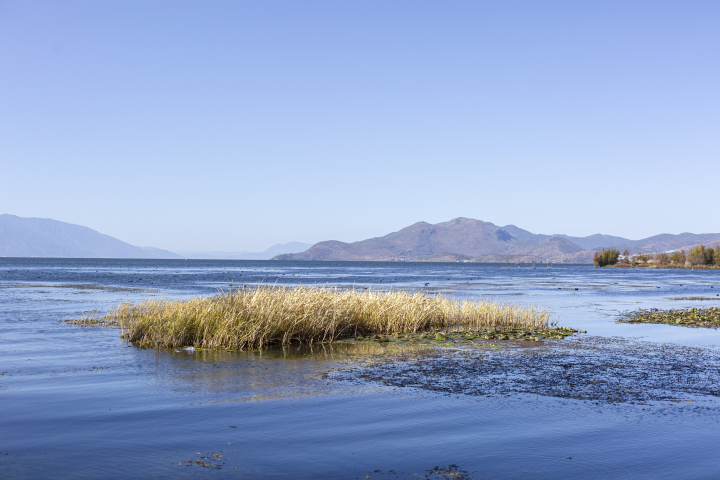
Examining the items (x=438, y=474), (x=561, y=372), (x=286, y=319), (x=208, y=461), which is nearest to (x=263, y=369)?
(x=286, y=319)

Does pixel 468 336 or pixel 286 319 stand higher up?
pixel 286 319

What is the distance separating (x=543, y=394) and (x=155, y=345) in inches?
586

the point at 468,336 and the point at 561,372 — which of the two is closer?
the point at 561,372

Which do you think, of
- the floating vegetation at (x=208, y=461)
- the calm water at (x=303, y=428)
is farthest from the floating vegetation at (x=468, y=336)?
the floating vegetation at (x=208, y=461)

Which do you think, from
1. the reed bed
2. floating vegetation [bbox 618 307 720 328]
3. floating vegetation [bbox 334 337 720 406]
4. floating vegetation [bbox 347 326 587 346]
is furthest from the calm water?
floating vegetation [bbox 618 307 720 328]

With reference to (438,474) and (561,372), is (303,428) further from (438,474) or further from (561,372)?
(561,372)

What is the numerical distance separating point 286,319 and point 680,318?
25.1m

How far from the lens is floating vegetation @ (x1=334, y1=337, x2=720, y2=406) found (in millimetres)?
15172

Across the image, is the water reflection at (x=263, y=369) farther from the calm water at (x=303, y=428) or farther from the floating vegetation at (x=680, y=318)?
the floating vegetation at (x=680, y=318)

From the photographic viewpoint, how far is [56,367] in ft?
60.0

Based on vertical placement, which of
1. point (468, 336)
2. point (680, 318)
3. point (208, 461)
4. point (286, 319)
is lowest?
point (680, 318)

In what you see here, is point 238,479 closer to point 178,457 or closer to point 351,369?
point 178,457

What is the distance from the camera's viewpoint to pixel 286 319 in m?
23.2

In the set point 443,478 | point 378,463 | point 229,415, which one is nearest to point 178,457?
point 229,415
